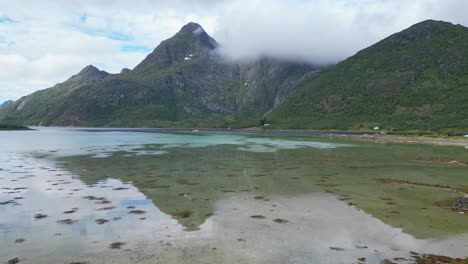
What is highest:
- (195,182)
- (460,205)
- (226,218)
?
(460,205)

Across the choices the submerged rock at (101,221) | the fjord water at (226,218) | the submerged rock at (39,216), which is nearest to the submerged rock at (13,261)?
the fjord water at (226,218)

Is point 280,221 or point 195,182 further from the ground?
point 280,221

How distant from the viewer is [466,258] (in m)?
13.0

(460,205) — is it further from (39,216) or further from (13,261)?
(39,216)

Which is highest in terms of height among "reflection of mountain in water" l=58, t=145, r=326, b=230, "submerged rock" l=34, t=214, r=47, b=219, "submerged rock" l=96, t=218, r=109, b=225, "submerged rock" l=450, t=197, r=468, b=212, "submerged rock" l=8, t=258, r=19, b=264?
"submerged rock" l=450, t=197, r=468, b=212

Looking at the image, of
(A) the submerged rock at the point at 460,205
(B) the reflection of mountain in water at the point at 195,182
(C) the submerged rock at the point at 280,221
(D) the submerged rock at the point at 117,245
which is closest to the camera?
(D) the submerged rock at the point at 117,245

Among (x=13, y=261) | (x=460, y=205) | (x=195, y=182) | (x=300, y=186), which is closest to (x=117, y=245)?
(x=13, y=261)

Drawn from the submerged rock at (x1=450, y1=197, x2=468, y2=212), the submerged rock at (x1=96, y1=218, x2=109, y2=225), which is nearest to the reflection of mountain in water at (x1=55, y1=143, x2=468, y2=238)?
A: the submerged rock at (x1=450, y1=197, x2=468, y2=212)

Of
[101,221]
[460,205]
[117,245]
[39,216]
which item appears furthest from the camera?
[460,205]

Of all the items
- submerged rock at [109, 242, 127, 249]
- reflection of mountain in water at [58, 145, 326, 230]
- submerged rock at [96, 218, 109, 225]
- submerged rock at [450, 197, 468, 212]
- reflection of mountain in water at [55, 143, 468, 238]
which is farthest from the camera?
reflection of mountain in water at [58, 145, 326, 230]

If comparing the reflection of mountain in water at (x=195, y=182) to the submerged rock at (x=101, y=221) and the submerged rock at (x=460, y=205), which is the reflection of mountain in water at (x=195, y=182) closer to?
the submerged rock at (x=101, y=221)

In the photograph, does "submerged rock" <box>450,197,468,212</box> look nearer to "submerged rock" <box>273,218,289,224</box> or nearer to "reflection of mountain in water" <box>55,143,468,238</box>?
"reflection of mountain in water" <box>55,143,468,238</box>

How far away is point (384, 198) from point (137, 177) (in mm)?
22025

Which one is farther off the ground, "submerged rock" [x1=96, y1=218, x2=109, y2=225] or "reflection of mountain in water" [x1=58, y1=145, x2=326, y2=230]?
"submerged rock" [x1=96, y1=218, x2=109, y2=225]
